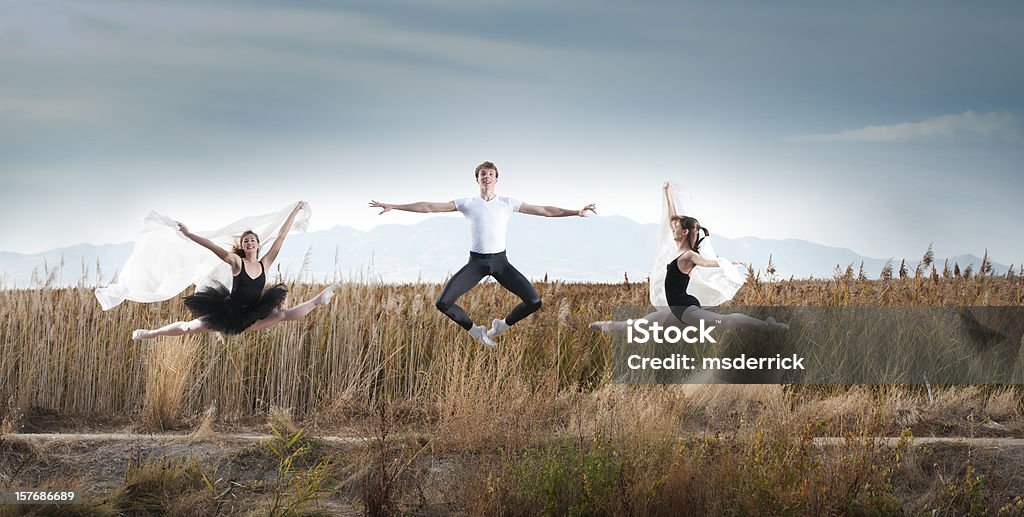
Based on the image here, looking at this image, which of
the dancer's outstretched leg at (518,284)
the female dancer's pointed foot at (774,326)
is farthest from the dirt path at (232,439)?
the dancer's outstretched leg at (518,284)

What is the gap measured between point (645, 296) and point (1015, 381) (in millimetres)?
4277

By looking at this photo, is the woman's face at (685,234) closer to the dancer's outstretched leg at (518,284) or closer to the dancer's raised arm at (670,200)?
the dancer's raised arm at (670,200)

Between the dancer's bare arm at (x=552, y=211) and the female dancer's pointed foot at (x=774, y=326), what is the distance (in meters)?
4.21

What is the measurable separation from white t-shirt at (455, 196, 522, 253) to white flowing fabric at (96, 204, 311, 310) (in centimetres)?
114

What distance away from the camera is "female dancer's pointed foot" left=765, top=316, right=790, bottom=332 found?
888 cm

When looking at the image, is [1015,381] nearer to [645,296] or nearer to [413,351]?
[645,296]

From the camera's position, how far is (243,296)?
205 inches

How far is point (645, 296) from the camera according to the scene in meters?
11.0

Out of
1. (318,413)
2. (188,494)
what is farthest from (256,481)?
(318,413)

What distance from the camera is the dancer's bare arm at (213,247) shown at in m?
5.09

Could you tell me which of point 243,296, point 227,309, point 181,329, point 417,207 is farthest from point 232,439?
point 417,207

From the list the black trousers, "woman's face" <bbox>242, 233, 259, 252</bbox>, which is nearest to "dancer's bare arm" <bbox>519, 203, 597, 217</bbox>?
the black trousers

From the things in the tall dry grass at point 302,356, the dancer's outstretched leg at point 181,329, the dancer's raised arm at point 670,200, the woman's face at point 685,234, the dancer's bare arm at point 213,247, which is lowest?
the tall dry grass at point 302,356

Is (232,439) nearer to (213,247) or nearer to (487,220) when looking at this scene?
(213,247)
